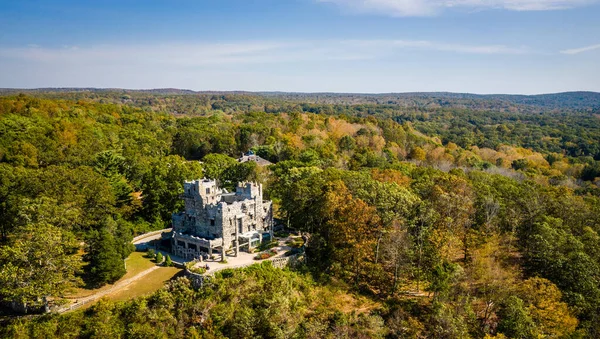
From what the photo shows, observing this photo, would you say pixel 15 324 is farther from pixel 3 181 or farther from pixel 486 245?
pixel 486 245

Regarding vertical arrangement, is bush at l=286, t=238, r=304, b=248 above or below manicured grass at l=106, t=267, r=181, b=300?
above

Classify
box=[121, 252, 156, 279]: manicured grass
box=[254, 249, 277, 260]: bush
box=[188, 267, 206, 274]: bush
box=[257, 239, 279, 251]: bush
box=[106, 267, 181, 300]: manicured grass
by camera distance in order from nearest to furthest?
box=[106, 267, 181, 300]: manicured grass, box=[188, 267, 206, 274]: bush, box=[121, 252, 156, 279]: manicured grass, box=[254, 249, 277, 260]: bush, box=[257, 239, 279, 251]: bush

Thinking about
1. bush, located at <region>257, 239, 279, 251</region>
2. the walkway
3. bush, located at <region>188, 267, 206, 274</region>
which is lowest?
the walkway

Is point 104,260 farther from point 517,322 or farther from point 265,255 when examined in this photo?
point 517,322

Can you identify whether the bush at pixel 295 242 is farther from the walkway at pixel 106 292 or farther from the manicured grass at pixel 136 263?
the manicured grass at pixel 136 263

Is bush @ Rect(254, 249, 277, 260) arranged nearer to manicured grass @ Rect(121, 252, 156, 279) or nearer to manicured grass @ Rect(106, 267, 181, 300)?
manicured grass @ Rect(106, 267, 181, 300)

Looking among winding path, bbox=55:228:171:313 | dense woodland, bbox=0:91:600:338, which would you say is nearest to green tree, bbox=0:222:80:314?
dense woodland, bbox=0:91:600:338
